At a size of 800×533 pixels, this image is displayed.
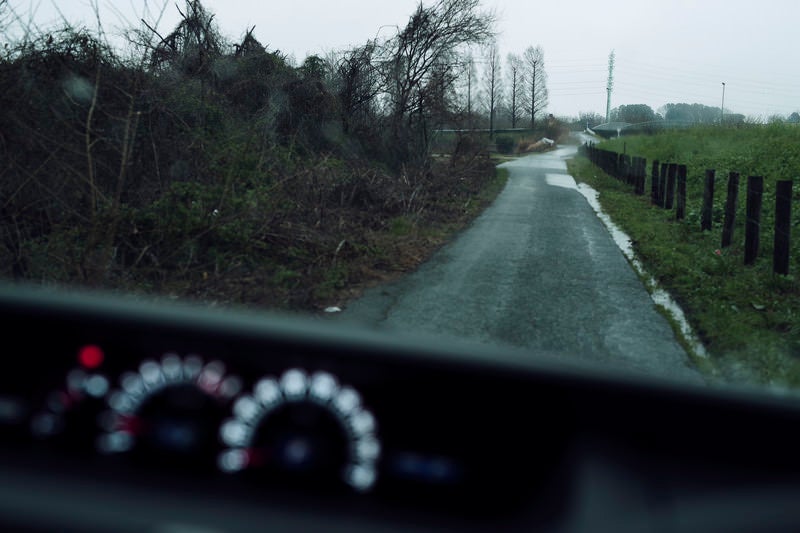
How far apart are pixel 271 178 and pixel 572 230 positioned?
619 cm

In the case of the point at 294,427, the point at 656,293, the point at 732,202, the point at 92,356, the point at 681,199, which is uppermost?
the point at 92,356

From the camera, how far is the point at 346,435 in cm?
148

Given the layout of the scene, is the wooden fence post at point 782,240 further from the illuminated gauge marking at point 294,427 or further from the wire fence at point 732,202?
the illuminated gauge marking at point 294,427

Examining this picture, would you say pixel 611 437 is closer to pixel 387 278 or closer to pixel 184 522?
pixel 184 522

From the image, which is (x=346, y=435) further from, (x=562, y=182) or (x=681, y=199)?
(x=562, y=182)

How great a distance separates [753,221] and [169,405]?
999 centimetres

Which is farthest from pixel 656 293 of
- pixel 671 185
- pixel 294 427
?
pixel 671 185

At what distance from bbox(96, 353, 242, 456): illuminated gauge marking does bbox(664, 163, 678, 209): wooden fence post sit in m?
17.4

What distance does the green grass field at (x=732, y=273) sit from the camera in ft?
18.8

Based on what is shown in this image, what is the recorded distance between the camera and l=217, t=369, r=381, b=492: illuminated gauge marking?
149 cm

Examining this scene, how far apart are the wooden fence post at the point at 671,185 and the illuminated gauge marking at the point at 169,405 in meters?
17.4

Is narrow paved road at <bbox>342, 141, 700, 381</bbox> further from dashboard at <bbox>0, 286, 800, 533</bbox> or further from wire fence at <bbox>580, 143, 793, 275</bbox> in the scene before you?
dashboard at <bbox>0, 286, 800, 533</bbox>

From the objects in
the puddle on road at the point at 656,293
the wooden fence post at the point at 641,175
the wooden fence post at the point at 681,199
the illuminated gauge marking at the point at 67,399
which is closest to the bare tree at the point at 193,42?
the puddle on road at the point at 656,293

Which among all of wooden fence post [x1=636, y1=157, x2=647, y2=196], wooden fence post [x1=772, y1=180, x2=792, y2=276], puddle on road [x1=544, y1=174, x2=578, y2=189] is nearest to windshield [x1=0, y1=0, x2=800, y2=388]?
wooden fence post [x1=772, y1=180, x2=792, y2=276]
